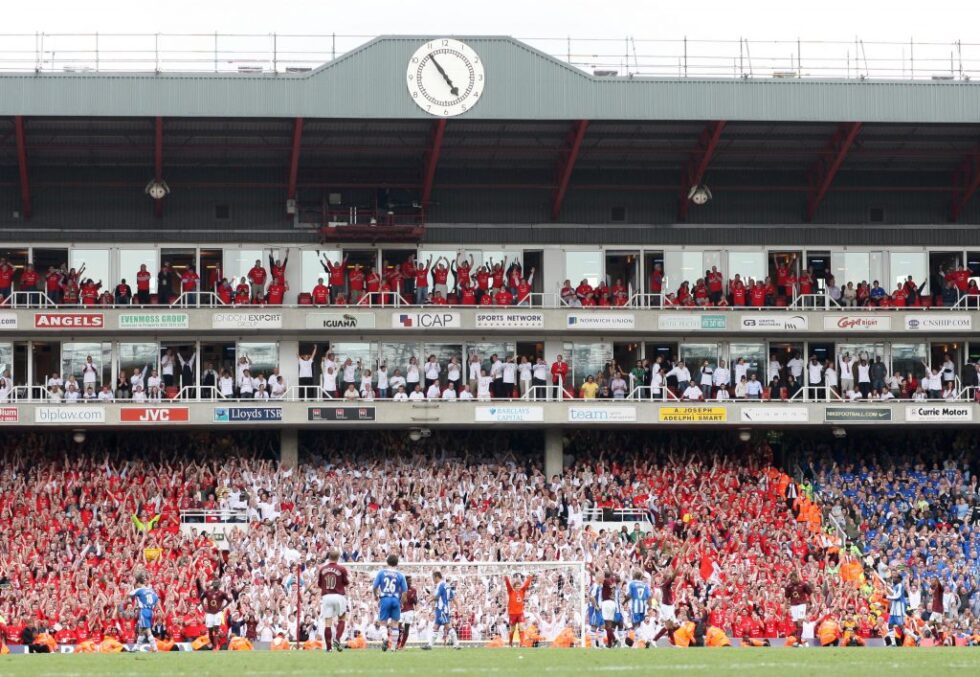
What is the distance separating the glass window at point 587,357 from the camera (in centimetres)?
4353

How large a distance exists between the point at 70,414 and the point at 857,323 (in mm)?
21448

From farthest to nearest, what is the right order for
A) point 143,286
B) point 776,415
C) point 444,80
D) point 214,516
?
point 776,415
point 143,286
point 444,80
point 214,516

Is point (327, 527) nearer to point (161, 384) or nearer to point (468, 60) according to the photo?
point (161, 384)

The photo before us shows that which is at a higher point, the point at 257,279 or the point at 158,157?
the point at 158,157

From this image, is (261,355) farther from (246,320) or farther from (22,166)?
(22,166)

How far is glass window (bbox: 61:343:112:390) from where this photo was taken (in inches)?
1673

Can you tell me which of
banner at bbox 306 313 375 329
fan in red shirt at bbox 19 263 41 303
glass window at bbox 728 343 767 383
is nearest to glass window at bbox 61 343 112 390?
fan in red shirt at bbox 19 263 41 303

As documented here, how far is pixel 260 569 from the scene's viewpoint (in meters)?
34.1

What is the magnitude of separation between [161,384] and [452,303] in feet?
26.6

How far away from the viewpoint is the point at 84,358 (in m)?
42.5

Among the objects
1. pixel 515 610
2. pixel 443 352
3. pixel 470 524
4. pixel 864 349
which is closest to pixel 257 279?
pixel 443 352

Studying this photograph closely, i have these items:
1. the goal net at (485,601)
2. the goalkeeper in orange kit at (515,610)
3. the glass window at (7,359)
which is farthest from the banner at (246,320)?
the goalkeeper in orange kit at (515,610)

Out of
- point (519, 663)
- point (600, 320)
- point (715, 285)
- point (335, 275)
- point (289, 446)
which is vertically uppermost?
point (335, 275)

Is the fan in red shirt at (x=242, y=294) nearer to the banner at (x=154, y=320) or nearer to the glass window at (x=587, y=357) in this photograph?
the banner at (x=154, y=320)
